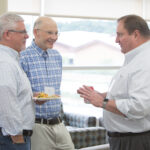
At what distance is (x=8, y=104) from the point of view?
2.22 m

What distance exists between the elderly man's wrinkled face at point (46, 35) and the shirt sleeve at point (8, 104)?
32.0 inches

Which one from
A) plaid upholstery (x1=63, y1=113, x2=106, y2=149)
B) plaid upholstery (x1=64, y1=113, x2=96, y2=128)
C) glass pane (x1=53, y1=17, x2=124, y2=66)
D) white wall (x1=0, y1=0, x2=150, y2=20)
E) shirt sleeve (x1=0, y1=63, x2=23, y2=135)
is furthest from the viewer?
glass pane (x1=53, y1=17, x2=124, y2=66)

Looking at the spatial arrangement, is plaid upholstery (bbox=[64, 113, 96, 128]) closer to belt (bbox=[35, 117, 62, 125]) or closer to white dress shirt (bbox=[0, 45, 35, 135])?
belt (bbox=[35, 117, 62, 125])

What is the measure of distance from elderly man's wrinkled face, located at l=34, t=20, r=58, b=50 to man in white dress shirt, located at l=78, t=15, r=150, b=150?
721mm

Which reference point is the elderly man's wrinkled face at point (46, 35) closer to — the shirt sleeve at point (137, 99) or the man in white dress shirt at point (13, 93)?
the man in white dress shirt at point (13, 93)

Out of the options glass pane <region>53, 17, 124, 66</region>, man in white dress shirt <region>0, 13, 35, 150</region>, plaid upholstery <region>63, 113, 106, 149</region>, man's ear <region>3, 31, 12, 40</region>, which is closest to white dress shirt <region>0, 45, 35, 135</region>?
man in white dress shirt <region>0, 13, 35, 150</region>

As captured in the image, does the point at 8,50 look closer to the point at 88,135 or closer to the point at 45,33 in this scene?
the point at 45,33

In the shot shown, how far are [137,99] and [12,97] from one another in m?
0.78

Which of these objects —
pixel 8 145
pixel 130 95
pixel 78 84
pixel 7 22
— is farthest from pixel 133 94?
pixel 78 84

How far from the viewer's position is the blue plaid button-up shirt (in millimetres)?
2879

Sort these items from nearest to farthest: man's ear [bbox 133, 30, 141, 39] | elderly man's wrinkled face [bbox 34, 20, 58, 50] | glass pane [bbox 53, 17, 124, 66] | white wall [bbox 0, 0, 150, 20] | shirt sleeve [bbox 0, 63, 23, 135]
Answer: shirt sleeve [bbox 0, 63, 23, 135]
man's ear [bbox 133, 30, 141, 39]
elderly man's wrinkled face [bbox 34, 20, 58, 50]
white wall [bbox 0, 0, 150, 20]
glass pane [bbox 53, 17, 124, 66]

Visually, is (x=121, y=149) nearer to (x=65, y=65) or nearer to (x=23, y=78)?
(x=23, y=78)

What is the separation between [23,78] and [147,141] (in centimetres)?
94

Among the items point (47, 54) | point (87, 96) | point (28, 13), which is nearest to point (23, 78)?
point (87, 96)
